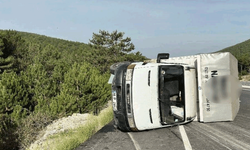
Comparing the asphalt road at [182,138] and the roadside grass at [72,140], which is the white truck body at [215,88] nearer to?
the asphalt road at [182,138]

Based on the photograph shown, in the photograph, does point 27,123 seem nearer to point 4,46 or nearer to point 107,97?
point 107,97

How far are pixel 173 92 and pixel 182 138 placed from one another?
7.46 ft

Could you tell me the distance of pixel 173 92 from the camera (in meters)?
7.24

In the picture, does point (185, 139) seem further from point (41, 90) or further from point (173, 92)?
point (41, 90)

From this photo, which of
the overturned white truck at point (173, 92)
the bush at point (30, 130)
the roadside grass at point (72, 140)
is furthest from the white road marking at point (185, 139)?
the bush at point (30, 130)

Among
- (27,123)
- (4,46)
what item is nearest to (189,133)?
(27,123)

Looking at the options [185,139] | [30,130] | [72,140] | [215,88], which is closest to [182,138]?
[185,139]

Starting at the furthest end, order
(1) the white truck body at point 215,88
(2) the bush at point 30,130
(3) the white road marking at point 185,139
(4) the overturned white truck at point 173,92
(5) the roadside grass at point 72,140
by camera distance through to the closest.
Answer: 1. (2) the bush at point 30,130
2. (1) the white truck body at point 215,88
3. (4) the overturned white truck at point 173,92
4. (5) the roadside grass at point 72,140
5. (3) the white road marking at point 185,139

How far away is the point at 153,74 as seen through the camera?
5.42m

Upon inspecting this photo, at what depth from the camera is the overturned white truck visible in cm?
526

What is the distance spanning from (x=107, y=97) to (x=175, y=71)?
51.2 feet

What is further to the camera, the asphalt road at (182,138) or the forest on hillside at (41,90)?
the forest on hillside at (41,90)

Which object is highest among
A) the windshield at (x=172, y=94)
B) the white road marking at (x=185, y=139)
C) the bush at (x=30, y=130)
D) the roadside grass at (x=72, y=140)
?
the windshield at (x=172, y=94)

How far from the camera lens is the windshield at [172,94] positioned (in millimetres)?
5555
